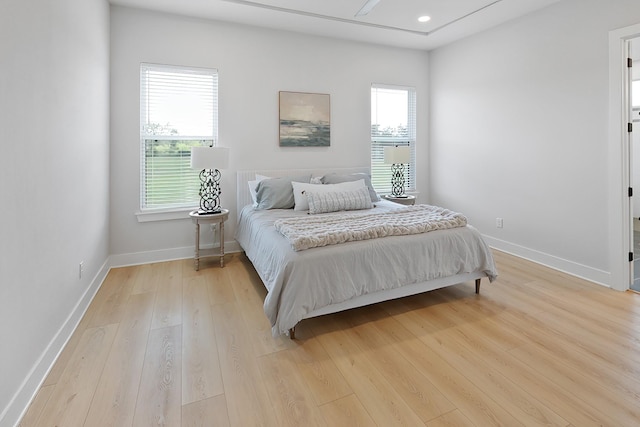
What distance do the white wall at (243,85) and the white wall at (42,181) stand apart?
707 mm

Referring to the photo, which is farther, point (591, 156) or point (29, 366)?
point (591, 156)

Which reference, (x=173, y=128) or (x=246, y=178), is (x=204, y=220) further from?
(x=173, y=128)

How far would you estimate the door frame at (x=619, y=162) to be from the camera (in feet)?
9.61

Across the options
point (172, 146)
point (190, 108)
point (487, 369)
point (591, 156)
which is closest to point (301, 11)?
point (190, 108)

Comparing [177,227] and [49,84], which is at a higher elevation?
[49,84]

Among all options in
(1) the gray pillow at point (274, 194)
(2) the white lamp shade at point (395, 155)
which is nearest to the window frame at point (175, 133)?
(1) the gray pillow at point (274, 194)

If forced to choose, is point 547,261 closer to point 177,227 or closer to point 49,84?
point 177,227

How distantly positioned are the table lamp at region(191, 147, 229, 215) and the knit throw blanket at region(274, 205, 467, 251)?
120 cm

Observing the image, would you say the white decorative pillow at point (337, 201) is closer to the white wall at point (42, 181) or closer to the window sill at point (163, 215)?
the window sill at point (163, 215)

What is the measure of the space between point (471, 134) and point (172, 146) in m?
4.01

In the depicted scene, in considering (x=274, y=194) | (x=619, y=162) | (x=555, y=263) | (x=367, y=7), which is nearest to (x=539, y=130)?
(x=619, y=162)

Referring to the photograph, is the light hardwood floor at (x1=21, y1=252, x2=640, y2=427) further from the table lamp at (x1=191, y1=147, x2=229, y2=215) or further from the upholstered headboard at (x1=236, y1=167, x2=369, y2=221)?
the upholstered headboard at (x1=236, y1=167, x2=369, y2=221)

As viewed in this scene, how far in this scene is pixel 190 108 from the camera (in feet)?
12.9

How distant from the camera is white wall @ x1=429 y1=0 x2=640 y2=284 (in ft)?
10.4
